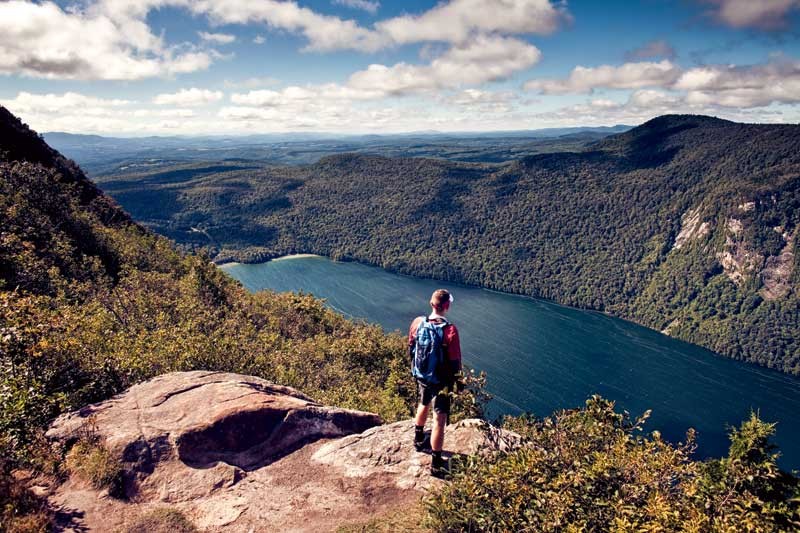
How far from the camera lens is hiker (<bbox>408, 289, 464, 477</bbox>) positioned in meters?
10.3

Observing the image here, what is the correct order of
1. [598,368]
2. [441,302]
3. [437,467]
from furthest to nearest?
[598,368] → [437,467] → [441,302]

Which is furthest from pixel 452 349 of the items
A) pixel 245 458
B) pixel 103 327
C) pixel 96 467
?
→ pixel 103 327

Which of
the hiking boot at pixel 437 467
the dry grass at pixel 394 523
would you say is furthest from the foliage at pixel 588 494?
the hiking boot at pixel 437 467

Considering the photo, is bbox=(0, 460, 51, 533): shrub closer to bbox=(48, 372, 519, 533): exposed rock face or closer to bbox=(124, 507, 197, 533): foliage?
bbox=(48, 372, 519, 533): exposed rock face

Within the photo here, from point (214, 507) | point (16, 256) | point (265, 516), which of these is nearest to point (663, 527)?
point (265, 516)

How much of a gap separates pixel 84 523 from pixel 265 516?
3511mm

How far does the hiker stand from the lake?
3645 inches

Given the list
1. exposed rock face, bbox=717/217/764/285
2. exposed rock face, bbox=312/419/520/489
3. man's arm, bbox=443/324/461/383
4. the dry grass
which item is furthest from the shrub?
exposed rock face, bbox=717/217/764/285

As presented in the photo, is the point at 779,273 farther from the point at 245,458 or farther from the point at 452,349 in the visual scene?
the point at 245,458

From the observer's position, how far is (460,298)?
18638 cm

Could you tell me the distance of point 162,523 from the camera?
9625 millimetres

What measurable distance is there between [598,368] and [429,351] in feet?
411

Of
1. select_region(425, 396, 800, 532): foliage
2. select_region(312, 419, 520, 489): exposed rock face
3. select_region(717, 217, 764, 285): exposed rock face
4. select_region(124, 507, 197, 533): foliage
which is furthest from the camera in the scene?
select_region(717, 217, 764, 285): exposed rock face

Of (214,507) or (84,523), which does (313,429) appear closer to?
(214,507)
